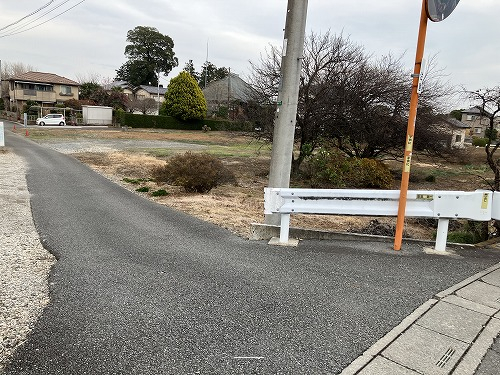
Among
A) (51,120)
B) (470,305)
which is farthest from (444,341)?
(51,120)

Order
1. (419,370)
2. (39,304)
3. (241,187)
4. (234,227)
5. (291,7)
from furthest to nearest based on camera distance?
(241,187) → (234,227) → (291,7) → (39,304) → (419,370)

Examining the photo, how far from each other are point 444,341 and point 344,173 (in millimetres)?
10523

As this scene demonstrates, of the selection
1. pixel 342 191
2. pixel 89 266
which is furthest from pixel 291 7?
pixel 89 266

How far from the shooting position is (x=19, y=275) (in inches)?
154

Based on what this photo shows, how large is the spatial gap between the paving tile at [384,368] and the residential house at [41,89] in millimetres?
53987

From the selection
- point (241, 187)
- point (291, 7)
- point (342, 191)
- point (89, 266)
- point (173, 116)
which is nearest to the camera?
point (89, 266)

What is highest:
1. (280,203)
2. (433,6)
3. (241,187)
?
(433,6)

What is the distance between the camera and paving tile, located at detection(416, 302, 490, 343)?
115 inches

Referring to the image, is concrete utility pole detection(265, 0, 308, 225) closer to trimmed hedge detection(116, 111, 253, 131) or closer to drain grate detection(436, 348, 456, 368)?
drain grate detection(436, 348, 456, 368)

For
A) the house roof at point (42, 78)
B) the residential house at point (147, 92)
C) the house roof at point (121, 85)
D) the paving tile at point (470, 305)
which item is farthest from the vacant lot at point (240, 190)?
the house roof at point (121, 85)

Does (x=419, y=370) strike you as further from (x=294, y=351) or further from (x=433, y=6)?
(x=433, y=6)

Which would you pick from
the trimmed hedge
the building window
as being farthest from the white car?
the building window

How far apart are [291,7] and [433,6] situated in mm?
1968

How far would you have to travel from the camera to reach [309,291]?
3.58 metres
